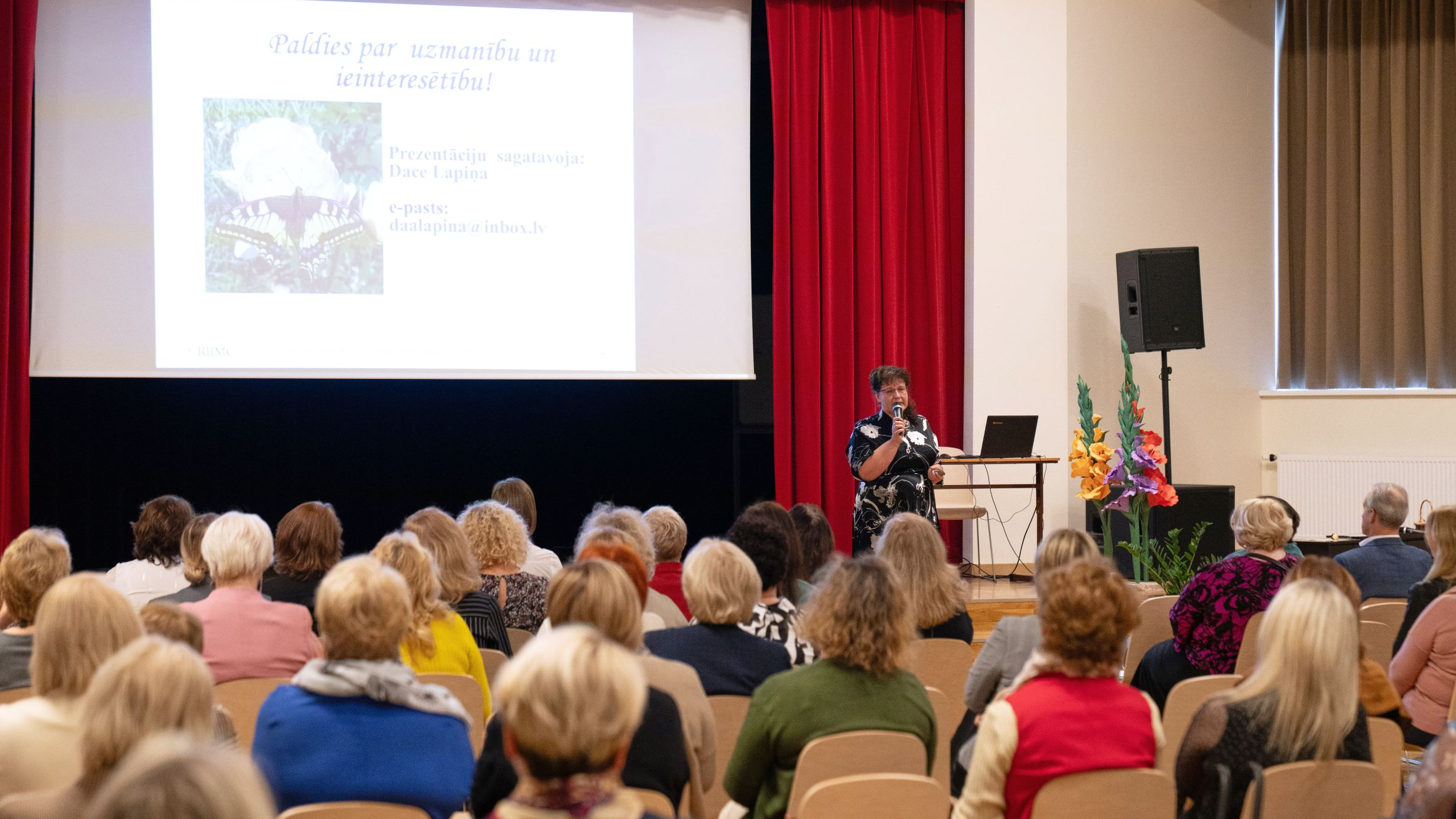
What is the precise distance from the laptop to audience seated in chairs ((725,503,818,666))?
331cm

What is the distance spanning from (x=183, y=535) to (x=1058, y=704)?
8.71ft

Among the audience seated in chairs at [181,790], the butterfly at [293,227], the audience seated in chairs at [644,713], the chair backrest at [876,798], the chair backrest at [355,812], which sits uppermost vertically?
the butterfly at [293,227]

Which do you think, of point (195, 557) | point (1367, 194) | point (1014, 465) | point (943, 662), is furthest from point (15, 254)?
point (1367, 194)

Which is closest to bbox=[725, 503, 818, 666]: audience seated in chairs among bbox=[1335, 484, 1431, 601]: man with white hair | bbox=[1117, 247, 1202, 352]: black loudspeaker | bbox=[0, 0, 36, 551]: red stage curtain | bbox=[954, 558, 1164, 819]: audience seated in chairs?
bbox=[954, 558, 1164, 819]: audience seated in chairs

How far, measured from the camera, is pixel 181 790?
1052 millimetres

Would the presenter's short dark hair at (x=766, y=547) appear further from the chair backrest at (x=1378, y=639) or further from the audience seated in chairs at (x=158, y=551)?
the audience seated in chairs at (x=158, y=551)

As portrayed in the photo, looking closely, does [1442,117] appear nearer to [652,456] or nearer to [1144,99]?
[1144,99]

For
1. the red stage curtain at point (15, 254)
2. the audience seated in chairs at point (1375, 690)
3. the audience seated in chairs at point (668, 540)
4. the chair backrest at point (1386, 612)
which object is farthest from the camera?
the red stage curtain at point (15, 254)

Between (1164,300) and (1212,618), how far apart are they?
415 centimetres

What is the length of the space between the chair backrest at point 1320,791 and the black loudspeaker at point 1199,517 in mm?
4831

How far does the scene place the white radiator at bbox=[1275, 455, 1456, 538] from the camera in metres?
7.73

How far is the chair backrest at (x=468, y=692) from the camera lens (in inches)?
105

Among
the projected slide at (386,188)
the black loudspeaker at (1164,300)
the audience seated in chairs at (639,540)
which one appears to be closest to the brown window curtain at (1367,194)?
the black loudspeaker at (1164,300)

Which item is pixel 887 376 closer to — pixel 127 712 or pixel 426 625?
pixel 426 625
